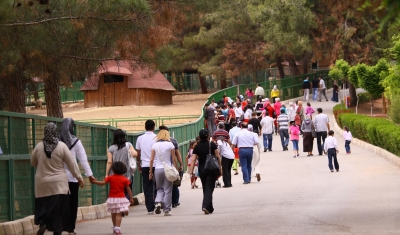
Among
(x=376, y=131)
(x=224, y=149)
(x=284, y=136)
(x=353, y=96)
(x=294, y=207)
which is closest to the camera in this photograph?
(x=294, y=207)

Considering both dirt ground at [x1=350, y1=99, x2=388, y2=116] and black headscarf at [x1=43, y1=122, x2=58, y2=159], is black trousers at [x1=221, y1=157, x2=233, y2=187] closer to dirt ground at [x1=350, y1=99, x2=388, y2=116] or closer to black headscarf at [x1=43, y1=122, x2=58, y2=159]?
black headscarf at [x1=43, y1=122, x2=58, y2=159]

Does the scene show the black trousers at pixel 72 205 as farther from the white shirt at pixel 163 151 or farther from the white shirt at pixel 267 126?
the white shirt at pixel 267 126

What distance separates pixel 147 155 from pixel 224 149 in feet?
16.0

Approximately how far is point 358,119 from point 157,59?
17267 millimetres

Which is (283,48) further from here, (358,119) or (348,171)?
(348,171)

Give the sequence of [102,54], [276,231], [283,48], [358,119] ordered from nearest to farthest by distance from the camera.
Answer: [276,231] < [102,54] < [358,119] < [283,48]

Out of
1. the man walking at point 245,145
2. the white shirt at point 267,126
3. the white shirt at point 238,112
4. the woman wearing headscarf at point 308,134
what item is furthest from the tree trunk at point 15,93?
the white shirt at point 238,112

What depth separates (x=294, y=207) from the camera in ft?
52.3

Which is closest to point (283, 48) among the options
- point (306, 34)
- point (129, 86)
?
point (306, 34)

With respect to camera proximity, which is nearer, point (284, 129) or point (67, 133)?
point (67, 133)

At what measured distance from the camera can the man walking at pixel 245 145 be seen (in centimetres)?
2241

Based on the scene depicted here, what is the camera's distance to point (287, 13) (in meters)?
54.4

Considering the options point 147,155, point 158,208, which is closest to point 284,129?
point 147,155

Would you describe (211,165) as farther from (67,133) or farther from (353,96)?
(353,96)
